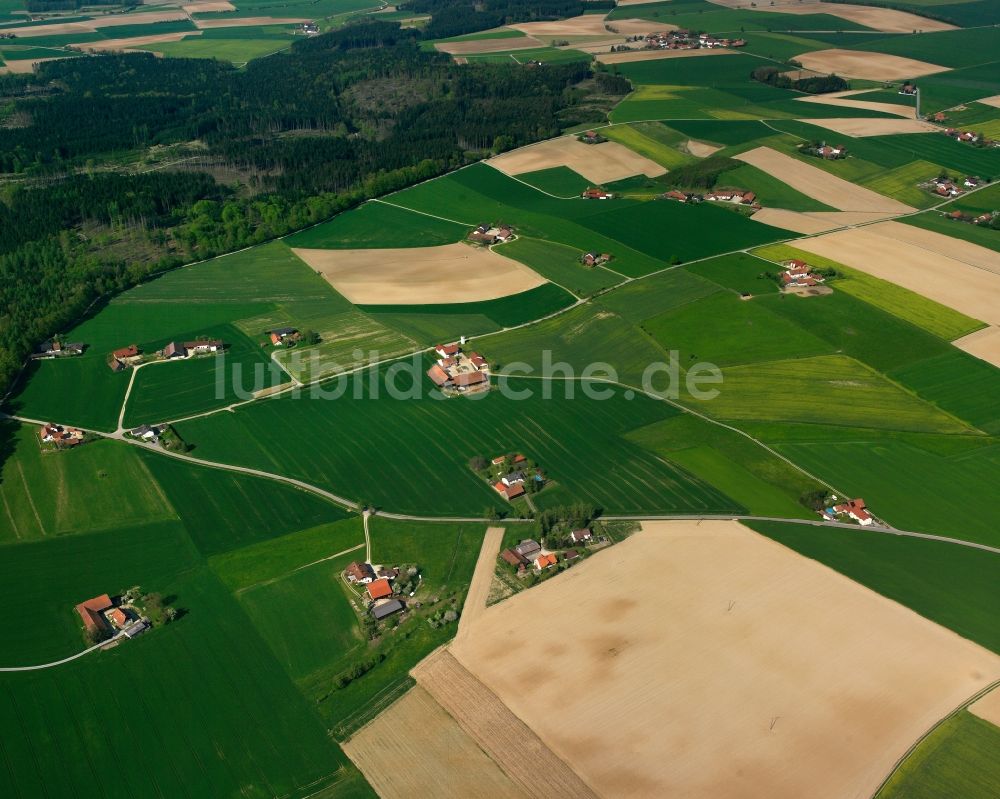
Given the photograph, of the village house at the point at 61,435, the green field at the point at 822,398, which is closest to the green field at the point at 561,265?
the green field at the point at 822,398

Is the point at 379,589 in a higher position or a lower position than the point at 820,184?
lower

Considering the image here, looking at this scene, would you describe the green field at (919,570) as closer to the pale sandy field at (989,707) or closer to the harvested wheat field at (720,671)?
the harvested wheat field at (720,671)

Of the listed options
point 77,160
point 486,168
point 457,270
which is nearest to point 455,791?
point 457,270

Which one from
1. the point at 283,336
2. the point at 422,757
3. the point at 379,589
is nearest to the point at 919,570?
the point at 422,757

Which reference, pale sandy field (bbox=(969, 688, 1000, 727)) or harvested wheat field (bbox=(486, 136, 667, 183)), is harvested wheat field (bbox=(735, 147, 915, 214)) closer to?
harvested wheat field (bbox=(486, 136, 667, 183))

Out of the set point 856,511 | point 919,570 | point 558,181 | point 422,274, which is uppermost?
point 558,181

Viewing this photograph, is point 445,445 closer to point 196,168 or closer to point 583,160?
point 583,160
